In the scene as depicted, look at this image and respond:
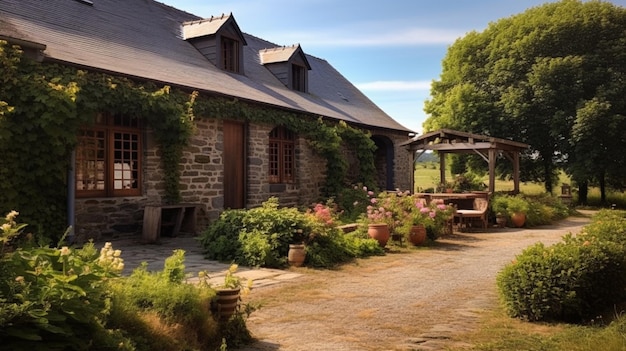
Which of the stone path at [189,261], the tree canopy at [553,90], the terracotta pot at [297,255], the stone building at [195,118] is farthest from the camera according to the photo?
the tree canopy at [553,90]

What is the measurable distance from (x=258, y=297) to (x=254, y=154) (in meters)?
7.94

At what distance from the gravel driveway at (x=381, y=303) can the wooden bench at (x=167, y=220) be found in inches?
143

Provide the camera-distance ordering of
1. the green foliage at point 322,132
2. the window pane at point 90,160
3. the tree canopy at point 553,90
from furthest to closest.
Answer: the tree canopy at point 553,90 → the green foliage at point 322,132 → the window pane at point 90,160

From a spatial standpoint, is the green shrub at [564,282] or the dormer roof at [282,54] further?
the dormer roof at [282,54]

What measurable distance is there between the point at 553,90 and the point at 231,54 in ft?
49.2

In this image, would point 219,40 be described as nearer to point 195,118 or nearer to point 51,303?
point 195,118

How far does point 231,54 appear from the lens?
15305 mm

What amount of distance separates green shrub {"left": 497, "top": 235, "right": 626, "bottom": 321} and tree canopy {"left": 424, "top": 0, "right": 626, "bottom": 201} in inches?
703

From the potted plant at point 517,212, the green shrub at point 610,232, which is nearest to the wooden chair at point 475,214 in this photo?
the potted plant at point 517,212

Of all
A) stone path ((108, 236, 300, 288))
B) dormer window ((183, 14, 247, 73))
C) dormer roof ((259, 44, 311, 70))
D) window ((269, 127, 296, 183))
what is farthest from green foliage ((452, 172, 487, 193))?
stone path ((108, 236, 300, 288))

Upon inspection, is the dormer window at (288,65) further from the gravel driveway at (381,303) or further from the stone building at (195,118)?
the gravel driveway at (381,303)

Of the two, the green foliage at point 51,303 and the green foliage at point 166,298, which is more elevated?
the green foliage at point 51,303

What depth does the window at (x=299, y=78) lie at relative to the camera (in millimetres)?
18031

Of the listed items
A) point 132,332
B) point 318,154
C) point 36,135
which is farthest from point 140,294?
point 318,154
